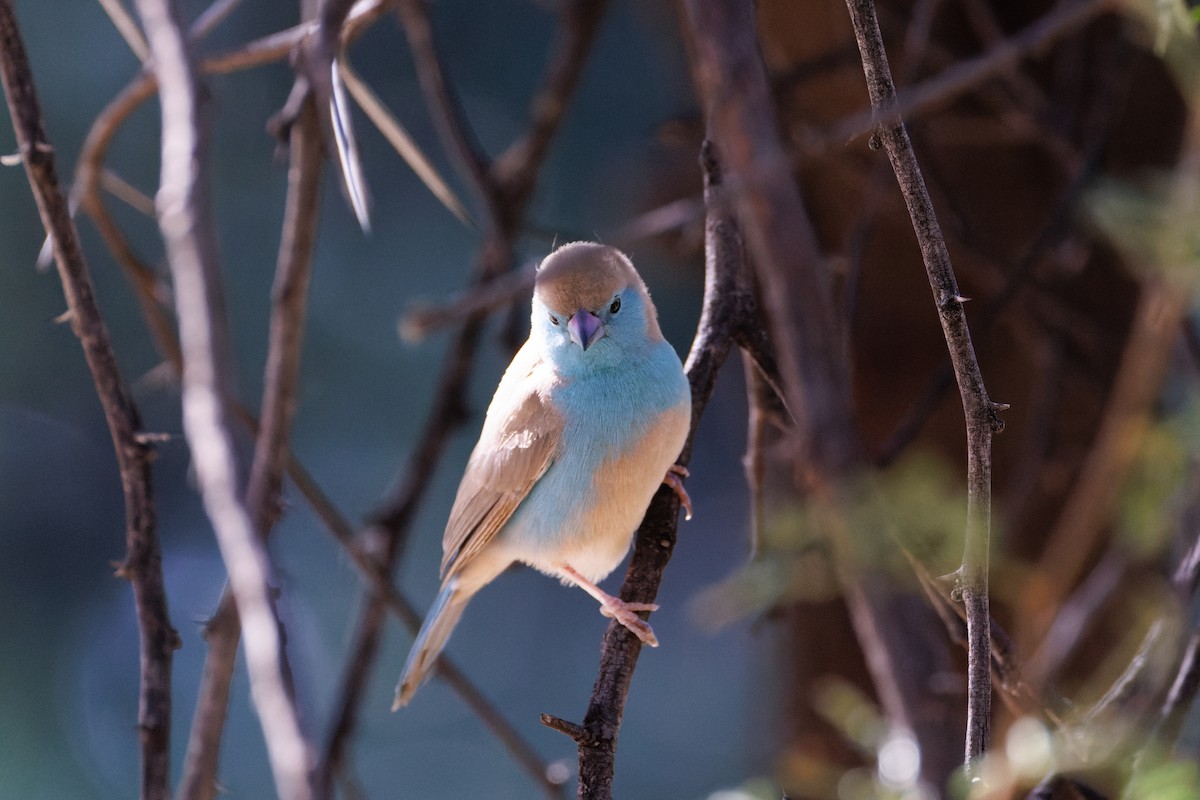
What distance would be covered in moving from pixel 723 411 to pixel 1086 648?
205 cm

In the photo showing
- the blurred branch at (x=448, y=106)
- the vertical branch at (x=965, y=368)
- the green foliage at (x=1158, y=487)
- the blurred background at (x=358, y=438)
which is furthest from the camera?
the blurred background at (x=358, y=438)

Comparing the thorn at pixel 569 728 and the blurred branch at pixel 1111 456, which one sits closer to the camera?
the thorn at pixel 569 728

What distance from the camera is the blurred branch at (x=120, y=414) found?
A: 1.87 m

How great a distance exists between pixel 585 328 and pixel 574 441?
10.0 inches

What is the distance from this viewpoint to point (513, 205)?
3289 mm

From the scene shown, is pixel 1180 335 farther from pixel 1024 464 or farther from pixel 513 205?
pixel 513 205

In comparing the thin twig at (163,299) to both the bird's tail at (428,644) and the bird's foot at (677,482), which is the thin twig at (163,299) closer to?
the bird's tail at (428,644)

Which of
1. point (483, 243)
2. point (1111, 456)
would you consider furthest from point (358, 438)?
point (1111, 456)

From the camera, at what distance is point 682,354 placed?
5.38 meters

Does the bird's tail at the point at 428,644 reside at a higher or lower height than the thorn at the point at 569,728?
higher

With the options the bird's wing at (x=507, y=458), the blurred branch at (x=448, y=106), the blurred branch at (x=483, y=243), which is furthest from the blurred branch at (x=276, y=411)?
the blurred branch at (x=448, y=106)

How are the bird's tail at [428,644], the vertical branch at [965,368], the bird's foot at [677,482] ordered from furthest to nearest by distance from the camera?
the bird's tail at [428,644]
the bird's foot at [677,482]
the vertical branch at [965,368]

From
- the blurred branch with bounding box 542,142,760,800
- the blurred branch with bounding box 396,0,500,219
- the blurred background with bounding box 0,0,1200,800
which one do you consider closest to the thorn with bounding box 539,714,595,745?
the blurred branch with bounding box 542,142,760,800

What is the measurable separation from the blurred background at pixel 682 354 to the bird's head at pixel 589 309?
147 mm
